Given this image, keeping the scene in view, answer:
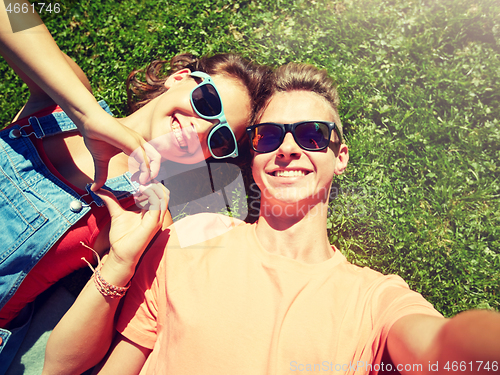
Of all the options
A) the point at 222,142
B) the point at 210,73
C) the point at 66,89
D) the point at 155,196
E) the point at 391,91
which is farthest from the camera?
the point at 391,91

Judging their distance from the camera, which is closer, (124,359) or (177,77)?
(124,359)

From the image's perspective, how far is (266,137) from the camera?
278 centimetres

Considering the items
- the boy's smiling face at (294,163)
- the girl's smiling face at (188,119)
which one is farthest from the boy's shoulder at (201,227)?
the girl's smiling face at (188,119)

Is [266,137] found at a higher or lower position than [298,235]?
higher

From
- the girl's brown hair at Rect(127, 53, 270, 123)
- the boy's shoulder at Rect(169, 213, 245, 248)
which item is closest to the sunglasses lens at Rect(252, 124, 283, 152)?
the girl's brown hair at Rect(127, 53, 270, 123)

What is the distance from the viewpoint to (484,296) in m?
3.23

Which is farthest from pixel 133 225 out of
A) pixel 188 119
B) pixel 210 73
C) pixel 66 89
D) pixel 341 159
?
pixel 341 159

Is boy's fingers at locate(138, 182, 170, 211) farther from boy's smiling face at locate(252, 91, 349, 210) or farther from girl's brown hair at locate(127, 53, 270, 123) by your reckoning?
girl's brown hair at locate(127, 53, 270, 123)

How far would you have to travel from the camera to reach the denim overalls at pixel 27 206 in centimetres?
253

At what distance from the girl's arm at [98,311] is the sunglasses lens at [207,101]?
84 centimetres

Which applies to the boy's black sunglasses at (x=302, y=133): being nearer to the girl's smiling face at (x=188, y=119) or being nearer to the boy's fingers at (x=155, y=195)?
the girl's smiling face at (x=188, y=119)

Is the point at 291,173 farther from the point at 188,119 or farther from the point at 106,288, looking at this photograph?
the point at 106,288

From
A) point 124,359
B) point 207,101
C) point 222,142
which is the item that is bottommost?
point 124,359

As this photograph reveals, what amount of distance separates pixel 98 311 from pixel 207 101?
80.6 inches
